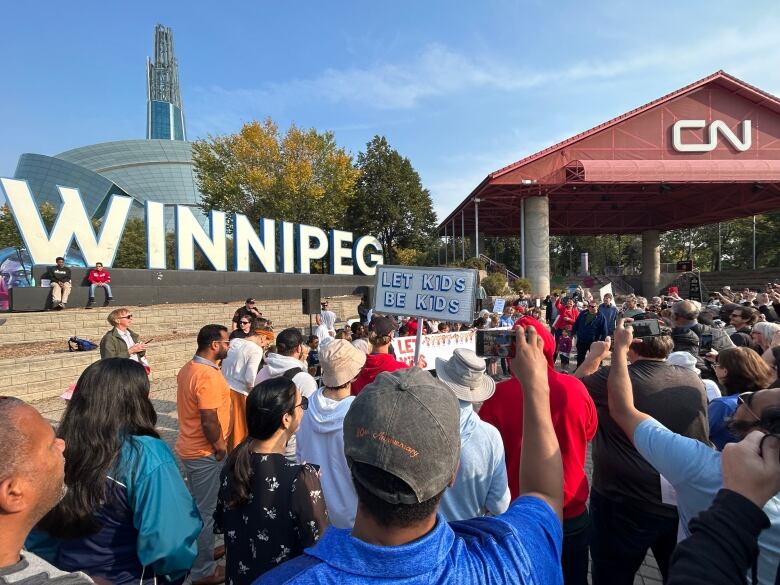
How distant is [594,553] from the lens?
107 inches

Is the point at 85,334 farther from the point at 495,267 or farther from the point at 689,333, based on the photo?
the point at 495,267

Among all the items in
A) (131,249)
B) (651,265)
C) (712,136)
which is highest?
(712,136)

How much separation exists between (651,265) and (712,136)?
46.7 feet

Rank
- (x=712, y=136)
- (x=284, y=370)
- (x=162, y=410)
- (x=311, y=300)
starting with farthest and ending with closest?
(x=712, y=136), (x=311, y=300), (x=162, y=410), (x=284, y=370)

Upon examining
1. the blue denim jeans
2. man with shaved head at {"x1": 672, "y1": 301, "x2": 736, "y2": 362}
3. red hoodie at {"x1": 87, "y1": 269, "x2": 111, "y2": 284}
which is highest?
red hoodie at {"x1": 87, "y1": 269, "x2": 111, "y2": 284}

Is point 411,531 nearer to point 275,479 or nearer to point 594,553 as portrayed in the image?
point 275,479

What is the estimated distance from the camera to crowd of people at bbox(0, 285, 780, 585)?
91 centimetres

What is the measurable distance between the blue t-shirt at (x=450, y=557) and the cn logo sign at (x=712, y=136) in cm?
2840

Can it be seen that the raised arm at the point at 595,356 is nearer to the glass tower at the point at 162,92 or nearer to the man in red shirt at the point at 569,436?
the man in red shirt at the point at 569,436

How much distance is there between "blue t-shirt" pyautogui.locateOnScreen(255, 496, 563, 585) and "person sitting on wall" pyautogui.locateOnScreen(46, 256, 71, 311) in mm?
14702

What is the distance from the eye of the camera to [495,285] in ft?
70.8

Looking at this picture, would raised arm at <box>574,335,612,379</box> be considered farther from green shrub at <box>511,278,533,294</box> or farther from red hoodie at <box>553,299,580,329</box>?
green shrub at <box>511,278,533,294</box>

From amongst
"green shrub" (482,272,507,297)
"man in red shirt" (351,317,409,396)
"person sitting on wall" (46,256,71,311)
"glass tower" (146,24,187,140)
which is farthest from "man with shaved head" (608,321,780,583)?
Result: "glass tower" (146,24,187,140)

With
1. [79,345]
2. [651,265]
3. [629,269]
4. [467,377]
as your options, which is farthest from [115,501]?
[629,269]
